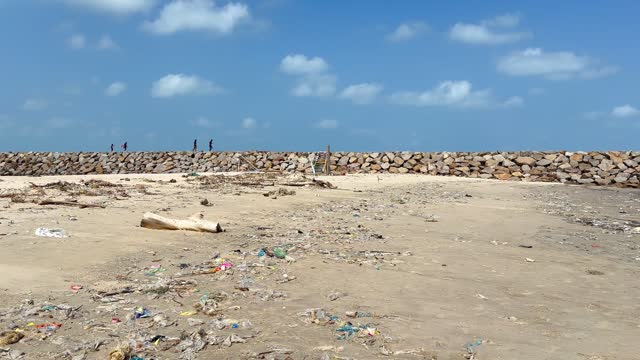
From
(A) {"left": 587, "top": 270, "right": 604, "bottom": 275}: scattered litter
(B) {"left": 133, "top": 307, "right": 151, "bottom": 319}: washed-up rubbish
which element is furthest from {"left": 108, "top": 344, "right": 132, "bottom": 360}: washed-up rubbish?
(A) {"left": 587, "top": 270, "right": 604, "bottom": 275}: scattered litter

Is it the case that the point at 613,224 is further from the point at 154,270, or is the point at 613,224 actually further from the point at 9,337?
the point at 9,337

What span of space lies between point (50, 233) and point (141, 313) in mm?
3136

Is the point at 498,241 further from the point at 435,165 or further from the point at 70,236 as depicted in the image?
the point at 435,165

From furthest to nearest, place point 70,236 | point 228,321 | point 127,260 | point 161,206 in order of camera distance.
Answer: point 161,206 → point 70,236 → point 127,260 → point 228,321

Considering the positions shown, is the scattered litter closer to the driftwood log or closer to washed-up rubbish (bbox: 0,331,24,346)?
the driftwood log

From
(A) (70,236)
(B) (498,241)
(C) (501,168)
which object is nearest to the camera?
(A) (70,236)

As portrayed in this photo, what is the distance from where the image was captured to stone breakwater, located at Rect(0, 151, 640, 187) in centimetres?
2655

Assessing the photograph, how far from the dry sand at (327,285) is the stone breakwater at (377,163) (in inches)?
733

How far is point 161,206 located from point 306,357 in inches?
284

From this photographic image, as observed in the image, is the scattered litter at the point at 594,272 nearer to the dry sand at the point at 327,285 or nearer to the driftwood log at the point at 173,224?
the dry sand at the point at 327,285

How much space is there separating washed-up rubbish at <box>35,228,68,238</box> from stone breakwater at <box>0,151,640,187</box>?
74.9 ft

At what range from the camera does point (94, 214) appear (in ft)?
27.3

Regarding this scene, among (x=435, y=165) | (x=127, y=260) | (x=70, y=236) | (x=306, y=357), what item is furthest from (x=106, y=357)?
(x=435, y=165)

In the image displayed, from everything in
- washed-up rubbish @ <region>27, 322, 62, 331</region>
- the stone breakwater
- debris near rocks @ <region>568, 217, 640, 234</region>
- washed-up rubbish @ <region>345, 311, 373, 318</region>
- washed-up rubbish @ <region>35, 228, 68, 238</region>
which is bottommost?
washed-up rubbish @ <region>27, 322, 62, 331</region>
